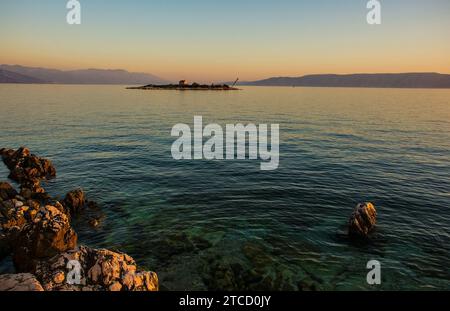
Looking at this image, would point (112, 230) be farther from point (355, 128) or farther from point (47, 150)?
point (355, 128)

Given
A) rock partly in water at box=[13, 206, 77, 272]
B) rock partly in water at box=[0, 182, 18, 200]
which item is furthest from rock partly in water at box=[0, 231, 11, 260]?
rock partly in water at box=[0, 182, 18, 200]

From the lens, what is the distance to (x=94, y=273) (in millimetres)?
13336

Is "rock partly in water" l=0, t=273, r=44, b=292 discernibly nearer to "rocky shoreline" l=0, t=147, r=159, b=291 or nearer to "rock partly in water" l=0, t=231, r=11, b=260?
"rocky shoreline" l=0, t=147, r=159, b=291

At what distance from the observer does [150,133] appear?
208 feet

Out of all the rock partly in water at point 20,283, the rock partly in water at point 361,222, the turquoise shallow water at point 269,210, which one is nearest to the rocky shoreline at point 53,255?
the rock partly in water at point 20,283

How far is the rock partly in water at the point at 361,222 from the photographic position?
21.2m

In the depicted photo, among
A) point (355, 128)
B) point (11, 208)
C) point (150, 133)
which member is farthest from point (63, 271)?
point (355, 128)

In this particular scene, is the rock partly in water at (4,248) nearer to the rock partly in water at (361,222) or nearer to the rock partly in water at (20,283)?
the rock partly in water at (20,283)

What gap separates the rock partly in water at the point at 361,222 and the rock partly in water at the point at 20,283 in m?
19.9

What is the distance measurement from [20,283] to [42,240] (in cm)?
601

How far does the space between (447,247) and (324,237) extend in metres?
8.41

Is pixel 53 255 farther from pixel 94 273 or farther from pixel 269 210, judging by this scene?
pixel 269 210

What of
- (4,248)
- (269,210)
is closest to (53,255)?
(4,248)

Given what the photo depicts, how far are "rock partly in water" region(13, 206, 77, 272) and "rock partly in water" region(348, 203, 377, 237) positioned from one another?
20223 millimetres
